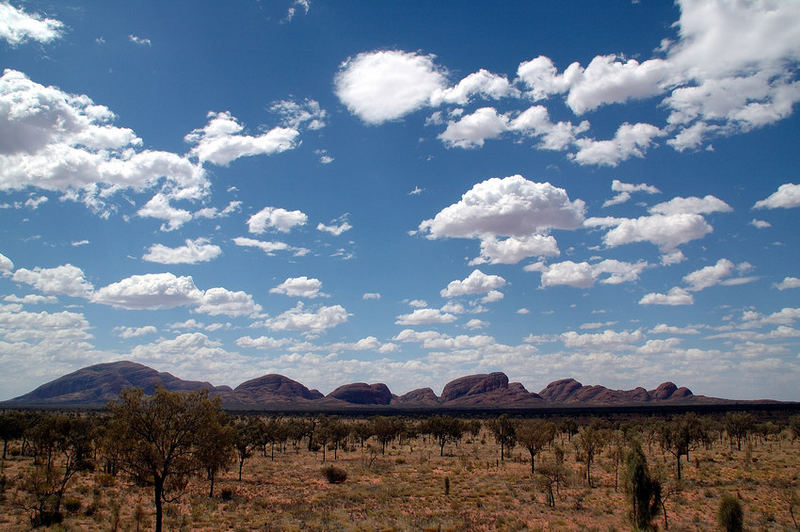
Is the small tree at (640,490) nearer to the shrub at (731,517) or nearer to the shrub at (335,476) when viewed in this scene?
the shrub at (731,517)

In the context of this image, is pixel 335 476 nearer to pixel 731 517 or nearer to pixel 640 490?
pixel 640 490

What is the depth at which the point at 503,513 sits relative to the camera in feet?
96.8

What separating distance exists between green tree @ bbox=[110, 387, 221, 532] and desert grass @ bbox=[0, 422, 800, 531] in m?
1.72

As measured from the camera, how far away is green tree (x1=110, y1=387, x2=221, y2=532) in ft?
72.6

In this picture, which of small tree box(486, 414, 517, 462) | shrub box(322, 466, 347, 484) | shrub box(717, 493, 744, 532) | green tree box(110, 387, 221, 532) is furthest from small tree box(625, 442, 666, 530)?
small tree box(486, 414, 517, 462)

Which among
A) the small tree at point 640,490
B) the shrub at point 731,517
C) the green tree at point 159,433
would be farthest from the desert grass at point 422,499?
the shrub at point 731,517

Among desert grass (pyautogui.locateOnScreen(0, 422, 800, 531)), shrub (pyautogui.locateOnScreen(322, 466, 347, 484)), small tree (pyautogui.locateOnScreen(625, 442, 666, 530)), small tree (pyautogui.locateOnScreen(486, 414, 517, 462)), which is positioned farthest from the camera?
small tree (pyautogui.locateOnScreen(486, 414, 517, 462))

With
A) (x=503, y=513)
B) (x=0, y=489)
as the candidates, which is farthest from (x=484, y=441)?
(x=0, y=489)

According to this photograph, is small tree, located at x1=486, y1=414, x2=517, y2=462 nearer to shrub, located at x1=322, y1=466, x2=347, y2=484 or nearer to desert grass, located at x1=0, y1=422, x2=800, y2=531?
desert grass, located at x1=0, y1=422, x2=800, y2=531

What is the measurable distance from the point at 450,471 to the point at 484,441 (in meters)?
33.8

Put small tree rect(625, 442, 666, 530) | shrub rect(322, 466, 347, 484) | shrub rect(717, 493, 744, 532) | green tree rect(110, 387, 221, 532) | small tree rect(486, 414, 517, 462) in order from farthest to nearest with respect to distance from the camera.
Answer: small tree rect(486, 414, 517, 462)
shrub rect(322, 466, 347, 484)
small tree rect(625, 442, 666, 530)
shrub rect(717, 493, 744, 532)
green tree rect(110, 387, 221, 532)

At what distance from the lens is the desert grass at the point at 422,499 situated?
87.9ft

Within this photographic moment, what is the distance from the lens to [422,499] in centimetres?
3397

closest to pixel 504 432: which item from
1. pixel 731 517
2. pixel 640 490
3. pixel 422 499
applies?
pixel 422 499
